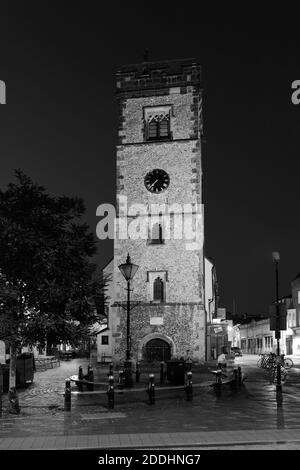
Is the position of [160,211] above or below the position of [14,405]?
above

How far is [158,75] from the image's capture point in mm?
43562

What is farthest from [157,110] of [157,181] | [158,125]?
[157,181]

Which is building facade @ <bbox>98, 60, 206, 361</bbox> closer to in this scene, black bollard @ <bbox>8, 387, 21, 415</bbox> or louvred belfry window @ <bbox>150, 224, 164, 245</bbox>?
louvred belfry window @ <bbox>150, 224, 164, 245</bbox>

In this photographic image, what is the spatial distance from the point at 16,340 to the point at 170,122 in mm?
29965

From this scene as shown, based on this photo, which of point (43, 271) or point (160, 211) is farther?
point (160, 211)

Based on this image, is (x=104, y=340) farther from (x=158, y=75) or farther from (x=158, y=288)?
(x=158, y=75)

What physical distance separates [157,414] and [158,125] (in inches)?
1224

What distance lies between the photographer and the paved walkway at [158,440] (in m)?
10.2

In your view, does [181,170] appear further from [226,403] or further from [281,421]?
[281,421]

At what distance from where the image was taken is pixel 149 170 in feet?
139

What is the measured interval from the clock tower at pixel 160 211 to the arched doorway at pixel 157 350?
7cm

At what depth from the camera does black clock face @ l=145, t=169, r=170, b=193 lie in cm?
4209
